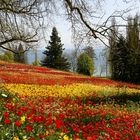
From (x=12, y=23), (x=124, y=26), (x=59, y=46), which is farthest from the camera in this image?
(x=59, y=46)

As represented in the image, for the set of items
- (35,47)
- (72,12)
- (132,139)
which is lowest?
(132,139)

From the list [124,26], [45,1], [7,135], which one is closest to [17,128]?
[7,135]

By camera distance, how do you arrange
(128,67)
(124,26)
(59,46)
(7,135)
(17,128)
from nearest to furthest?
(7,135)
(17,128)
(124,26)
(128,67)
(59,46)

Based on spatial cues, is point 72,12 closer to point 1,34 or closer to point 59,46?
point 1,34

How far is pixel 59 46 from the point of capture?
213ft

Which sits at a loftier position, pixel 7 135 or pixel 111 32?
pixel 111 32

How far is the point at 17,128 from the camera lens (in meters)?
6.79

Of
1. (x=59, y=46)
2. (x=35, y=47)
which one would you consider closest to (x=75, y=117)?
(x=35, y=47)

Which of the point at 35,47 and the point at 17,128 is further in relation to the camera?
the point at 35,47

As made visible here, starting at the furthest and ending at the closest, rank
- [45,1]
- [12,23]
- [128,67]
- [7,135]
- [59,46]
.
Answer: [59,46]
[128,67]
[12,23]
[45,1]
[7,135]

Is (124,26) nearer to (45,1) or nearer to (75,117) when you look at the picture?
(45,1)

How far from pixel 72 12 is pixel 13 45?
9.20 feet

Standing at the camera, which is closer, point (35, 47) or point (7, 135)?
point (7, 135)

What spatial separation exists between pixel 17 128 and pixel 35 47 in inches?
232
